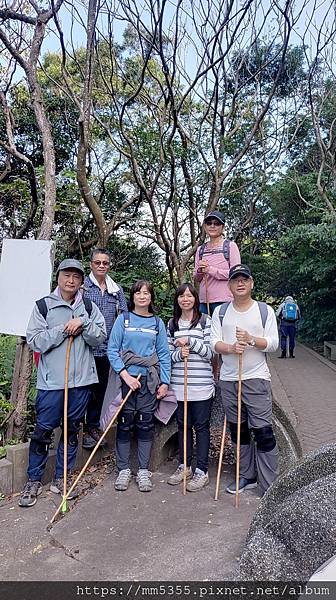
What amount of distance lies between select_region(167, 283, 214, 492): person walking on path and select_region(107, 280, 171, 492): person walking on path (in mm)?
105

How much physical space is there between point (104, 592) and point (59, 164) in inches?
383

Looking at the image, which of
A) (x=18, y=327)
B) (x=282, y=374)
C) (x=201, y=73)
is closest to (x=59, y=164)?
(x=201, y=73)

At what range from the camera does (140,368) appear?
12.3 ft

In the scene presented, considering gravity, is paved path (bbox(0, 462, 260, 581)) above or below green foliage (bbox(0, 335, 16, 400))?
below

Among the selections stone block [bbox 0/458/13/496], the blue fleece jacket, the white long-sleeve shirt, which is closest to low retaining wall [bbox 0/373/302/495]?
stone block [bbox 0/458/13/496]

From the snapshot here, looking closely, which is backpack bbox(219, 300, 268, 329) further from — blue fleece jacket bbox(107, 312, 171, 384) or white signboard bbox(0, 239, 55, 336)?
white signboard bbox(0, 239, 55, 336)

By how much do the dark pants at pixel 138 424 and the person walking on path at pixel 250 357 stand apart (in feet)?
1.97

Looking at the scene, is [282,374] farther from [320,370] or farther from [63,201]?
[63,201]

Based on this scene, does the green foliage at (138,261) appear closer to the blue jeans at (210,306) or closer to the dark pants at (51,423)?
the blue jeans at (210,306)

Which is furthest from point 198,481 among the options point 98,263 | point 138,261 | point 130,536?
point 138,261

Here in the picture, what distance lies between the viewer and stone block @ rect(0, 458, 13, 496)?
356 centimetres

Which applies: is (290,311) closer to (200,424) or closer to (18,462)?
(200,424)

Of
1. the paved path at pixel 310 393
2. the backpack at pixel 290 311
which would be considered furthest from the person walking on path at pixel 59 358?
the backpack at pixel 290 311

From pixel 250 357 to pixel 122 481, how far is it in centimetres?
137
